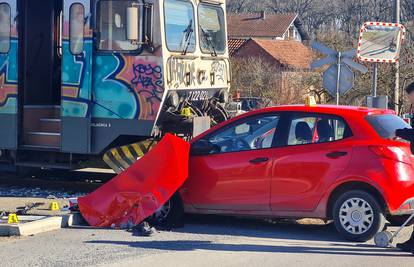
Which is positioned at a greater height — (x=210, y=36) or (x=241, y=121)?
(x=210, y=36)

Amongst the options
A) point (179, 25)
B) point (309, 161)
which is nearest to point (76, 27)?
point (179, 25)

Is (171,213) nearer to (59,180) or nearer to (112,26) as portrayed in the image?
(112,26)

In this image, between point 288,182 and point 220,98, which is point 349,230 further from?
point 220,98

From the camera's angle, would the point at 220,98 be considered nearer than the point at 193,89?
No

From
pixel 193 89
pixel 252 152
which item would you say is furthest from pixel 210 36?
pixel 252 152

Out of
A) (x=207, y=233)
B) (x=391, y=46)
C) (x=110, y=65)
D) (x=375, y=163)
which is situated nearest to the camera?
(x=375, y=163)

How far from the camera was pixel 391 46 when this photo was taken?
16484mm

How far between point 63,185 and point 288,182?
5395 mm

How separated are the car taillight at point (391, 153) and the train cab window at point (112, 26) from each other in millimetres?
4843

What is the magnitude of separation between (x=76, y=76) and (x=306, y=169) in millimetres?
5064

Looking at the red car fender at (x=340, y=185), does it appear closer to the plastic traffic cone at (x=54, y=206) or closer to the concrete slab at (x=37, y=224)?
the concrete slab at (x=37, y=224)

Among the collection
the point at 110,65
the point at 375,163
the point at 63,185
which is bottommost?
the point at 63,185

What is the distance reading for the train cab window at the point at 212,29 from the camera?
43.1ft

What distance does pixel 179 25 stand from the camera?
12.4 m
